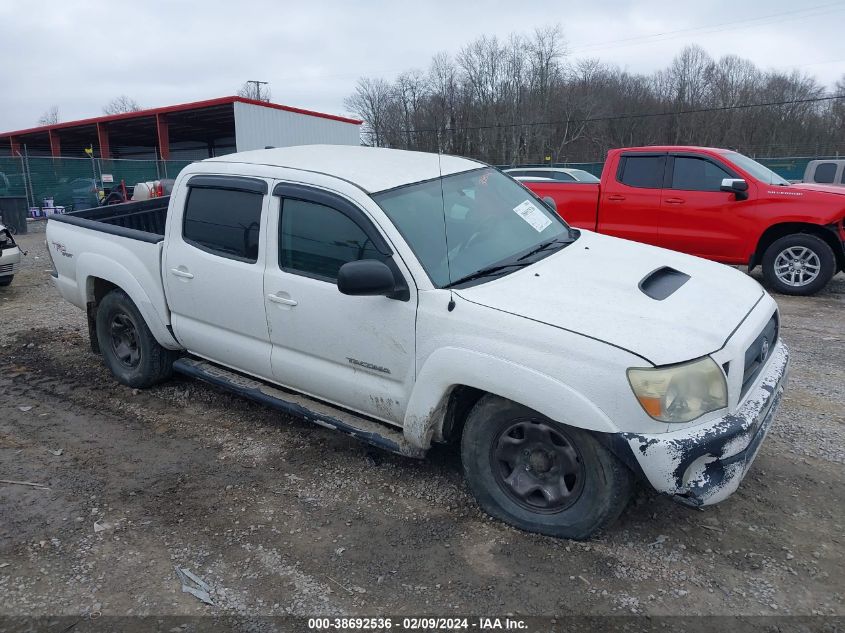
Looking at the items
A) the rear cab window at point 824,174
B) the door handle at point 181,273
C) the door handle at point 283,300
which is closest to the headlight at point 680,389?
the door handle at point 283,300

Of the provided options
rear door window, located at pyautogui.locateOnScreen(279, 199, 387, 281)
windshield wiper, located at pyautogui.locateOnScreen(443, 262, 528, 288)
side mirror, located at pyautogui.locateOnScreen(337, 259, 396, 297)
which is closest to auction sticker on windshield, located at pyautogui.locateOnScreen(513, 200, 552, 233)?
windshield wiper, located at pyautogui.locateOnScreen(443, 262, 528, 288)

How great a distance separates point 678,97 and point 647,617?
68.0 meters

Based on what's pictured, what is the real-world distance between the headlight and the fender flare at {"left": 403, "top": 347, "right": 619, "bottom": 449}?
191mm

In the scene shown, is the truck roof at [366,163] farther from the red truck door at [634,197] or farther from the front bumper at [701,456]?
the red truck door at [634,197]

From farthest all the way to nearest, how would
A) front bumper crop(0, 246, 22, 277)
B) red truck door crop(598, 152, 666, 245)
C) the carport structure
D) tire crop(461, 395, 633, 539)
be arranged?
the carport structure < front bumper crop(0, 246, 22, 277) < red truck door crop(598, 152, 666, 245) < tire crop(461, 395, 633, 539)

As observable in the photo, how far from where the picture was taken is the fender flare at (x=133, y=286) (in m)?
4.56

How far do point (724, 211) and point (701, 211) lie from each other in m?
0.28

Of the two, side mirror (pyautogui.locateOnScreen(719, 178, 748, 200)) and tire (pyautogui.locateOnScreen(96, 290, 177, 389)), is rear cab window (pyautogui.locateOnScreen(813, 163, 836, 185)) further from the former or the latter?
tire (pyautogui.locateOnScreen(96, 290, 177, 389))

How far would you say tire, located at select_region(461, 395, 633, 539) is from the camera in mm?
2775

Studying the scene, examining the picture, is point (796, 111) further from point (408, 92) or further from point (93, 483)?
point (93, 483)

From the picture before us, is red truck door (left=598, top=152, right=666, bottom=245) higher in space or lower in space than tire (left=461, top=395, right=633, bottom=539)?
higher

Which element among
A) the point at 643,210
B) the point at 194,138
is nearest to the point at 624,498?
the point at 643,210

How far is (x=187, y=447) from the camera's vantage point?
4.13m

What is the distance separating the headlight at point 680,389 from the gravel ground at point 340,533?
77 centimetres
